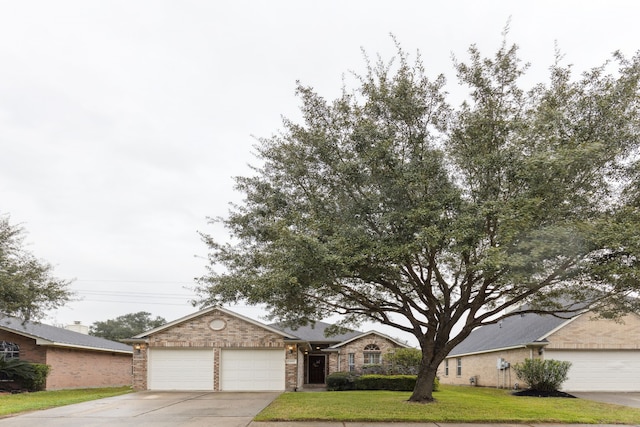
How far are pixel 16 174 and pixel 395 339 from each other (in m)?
20.3

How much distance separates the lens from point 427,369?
633 inches

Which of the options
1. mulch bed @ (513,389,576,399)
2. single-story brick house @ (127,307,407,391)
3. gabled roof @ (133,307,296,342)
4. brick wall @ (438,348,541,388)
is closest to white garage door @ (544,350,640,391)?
brick wall @ (438,348,541,388)

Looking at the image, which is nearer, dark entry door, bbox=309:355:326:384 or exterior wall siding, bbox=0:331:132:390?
exterior wall siding, bbox=0:331:132:390

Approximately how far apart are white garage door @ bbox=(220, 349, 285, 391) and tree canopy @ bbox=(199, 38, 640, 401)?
371 inches

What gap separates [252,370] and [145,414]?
35.0 feet

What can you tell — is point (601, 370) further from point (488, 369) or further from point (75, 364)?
point (75, 364)

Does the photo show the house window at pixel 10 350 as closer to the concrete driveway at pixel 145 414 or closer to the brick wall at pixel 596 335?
the concrete driveway at pixel 145 414

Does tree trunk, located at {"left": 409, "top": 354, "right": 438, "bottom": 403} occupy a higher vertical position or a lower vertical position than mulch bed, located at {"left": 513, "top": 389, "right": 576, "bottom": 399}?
higher

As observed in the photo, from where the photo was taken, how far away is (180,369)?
A: 23969 millimetres

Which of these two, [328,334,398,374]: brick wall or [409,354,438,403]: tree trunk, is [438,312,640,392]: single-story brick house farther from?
[409,354,438,403]: tree trunk

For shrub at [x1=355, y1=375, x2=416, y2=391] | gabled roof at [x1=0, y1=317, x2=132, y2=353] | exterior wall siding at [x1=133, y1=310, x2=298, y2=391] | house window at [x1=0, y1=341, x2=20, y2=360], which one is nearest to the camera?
exterior wall siding at [x1=133, y1=310, x2=298, y2=391]

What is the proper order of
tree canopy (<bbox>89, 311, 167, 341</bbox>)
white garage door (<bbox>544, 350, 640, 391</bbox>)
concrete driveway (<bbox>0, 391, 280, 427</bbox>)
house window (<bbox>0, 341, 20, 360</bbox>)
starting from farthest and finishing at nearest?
tree canopy (<bbox>89, 311, 167, 341</bbox>) → house window (<bbox>0, 341, 20, 360</bbox>) → white garage door (<bbox>544, 350, 640, 391</bbox>) → concrete driveway (<bbox>0, 391, 280, 427</bbox>)

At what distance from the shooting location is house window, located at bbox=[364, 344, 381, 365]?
28156 mm

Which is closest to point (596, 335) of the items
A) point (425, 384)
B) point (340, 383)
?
point (340, 383)
